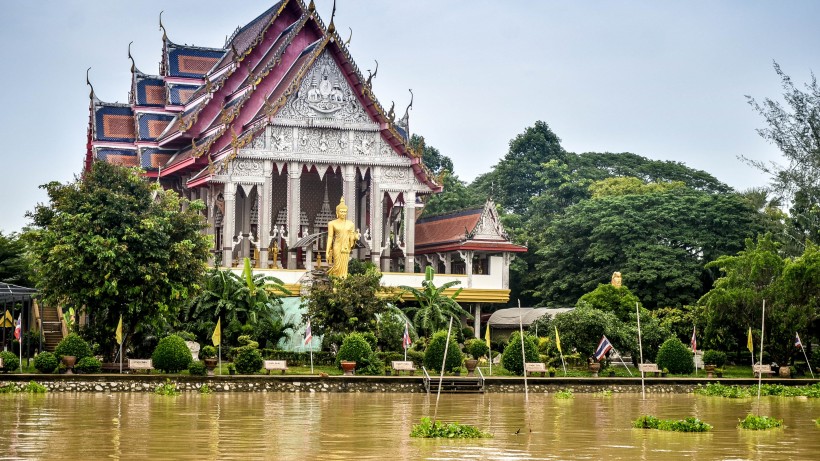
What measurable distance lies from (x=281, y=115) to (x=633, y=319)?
13725mm

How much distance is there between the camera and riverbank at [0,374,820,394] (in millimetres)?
28125

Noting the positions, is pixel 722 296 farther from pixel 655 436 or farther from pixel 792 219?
pixel 655 436

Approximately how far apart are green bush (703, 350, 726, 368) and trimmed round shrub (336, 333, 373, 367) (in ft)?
33.0

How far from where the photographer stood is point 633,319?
37562 mm

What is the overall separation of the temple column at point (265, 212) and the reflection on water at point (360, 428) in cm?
1363

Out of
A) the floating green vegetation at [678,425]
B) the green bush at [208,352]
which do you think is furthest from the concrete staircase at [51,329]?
the floating green vegetation at [678,425]

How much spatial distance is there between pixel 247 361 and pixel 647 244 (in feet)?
70.8

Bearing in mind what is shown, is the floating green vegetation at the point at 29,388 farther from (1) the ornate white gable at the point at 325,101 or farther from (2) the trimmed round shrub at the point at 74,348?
(1) the ornate white gable at the point at 325,101

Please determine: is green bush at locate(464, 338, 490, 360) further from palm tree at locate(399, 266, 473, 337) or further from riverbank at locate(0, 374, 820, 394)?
riverbank at locate(0, 374, 820, 394)

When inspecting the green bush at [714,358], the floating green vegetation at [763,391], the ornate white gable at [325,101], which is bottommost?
the floating green vegetation at [763,391]

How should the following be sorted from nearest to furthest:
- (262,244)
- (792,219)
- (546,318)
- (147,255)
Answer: (147,255), (546,318), (262,244), (792,219)

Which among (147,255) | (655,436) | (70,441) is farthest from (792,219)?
(70,441)

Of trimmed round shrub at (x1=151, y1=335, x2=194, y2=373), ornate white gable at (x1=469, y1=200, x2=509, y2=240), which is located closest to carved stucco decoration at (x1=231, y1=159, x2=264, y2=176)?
ornate white gable at (x1=469, y1=200, x2=509, y2=240)

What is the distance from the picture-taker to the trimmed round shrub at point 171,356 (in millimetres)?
29797
